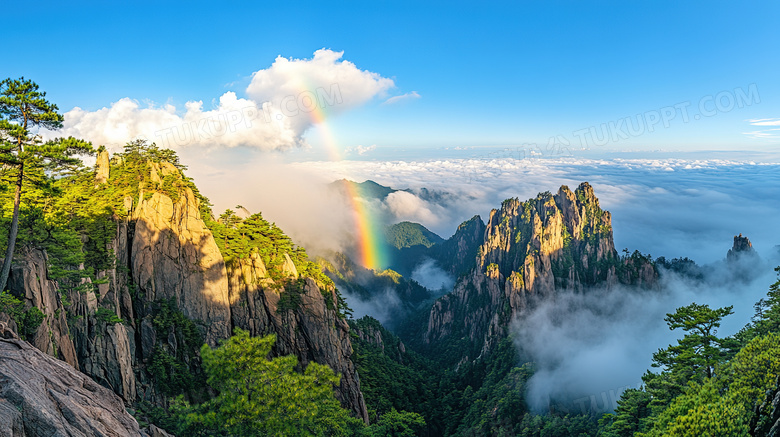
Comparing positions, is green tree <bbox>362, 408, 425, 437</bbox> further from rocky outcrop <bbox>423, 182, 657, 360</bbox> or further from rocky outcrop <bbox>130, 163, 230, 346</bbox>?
rocky outcrop <bbox>423, 182, 657, 360</bbox>

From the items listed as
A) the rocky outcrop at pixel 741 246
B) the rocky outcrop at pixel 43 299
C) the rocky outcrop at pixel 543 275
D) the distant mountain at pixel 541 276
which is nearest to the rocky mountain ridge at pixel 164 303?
the rocky outcrop at pixel 43 299

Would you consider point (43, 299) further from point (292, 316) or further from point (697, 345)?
point (697, 345)

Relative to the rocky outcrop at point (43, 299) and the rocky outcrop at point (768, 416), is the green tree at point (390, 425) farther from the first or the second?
the rocky outcrop at point (768, 416)

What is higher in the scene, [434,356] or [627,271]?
[627,271]

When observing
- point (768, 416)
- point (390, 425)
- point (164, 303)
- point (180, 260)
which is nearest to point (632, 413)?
point (768, 416)

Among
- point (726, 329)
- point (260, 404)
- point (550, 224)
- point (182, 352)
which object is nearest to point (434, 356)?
point (550, 224)

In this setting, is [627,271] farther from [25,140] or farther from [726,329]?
[25,140]
